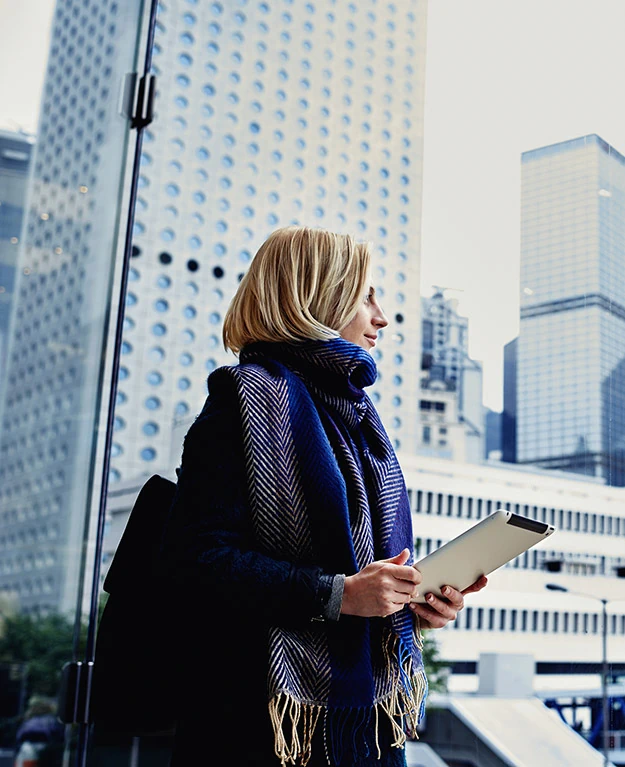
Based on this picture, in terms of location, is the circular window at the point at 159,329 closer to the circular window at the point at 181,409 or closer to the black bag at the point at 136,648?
the circular window at the point at 181,409

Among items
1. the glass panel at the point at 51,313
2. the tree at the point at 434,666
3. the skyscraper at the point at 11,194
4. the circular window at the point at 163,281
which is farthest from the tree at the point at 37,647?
the tree at the point at 434,666

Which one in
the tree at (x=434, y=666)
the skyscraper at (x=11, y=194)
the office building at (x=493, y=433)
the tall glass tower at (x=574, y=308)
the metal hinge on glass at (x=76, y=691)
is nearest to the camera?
the metal hinge on glass at (x=76, y=691)

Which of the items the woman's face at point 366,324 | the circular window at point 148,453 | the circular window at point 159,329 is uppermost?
the circular window at point 159,329

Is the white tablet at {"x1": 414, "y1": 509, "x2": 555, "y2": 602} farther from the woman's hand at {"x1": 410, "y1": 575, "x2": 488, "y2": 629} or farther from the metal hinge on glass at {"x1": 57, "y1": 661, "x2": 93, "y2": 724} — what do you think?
the metal hinge on glass at {"x1": 57, "y1": 661, "x2": 93, "y2": 724}

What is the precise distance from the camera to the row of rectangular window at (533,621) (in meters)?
2.44

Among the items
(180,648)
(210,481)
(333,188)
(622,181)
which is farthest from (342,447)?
(333,188)

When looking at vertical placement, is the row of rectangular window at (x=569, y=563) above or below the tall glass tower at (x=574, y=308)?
below

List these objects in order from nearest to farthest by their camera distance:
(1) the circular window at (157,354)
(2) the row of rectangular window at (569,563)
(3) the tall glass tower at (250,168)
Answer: (2) the row of rectangular window at (569,563) → (3) the tall glass tower at (250,168) → (1) the circular window at (157,354)

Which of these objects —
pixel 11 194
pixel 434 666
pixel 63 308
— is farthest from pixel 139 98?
pixel 434 666

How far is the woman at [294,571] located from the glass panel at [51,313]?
1.52 meters

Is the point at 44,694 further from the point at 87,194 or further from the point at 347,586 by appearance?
the point at 347,586

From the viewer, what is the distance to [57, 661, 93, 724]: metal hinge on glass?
225 cm

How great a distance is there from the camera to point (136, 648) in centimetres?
98

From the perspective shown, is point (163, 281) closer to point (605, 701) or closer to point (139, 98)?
point (139, 98)
